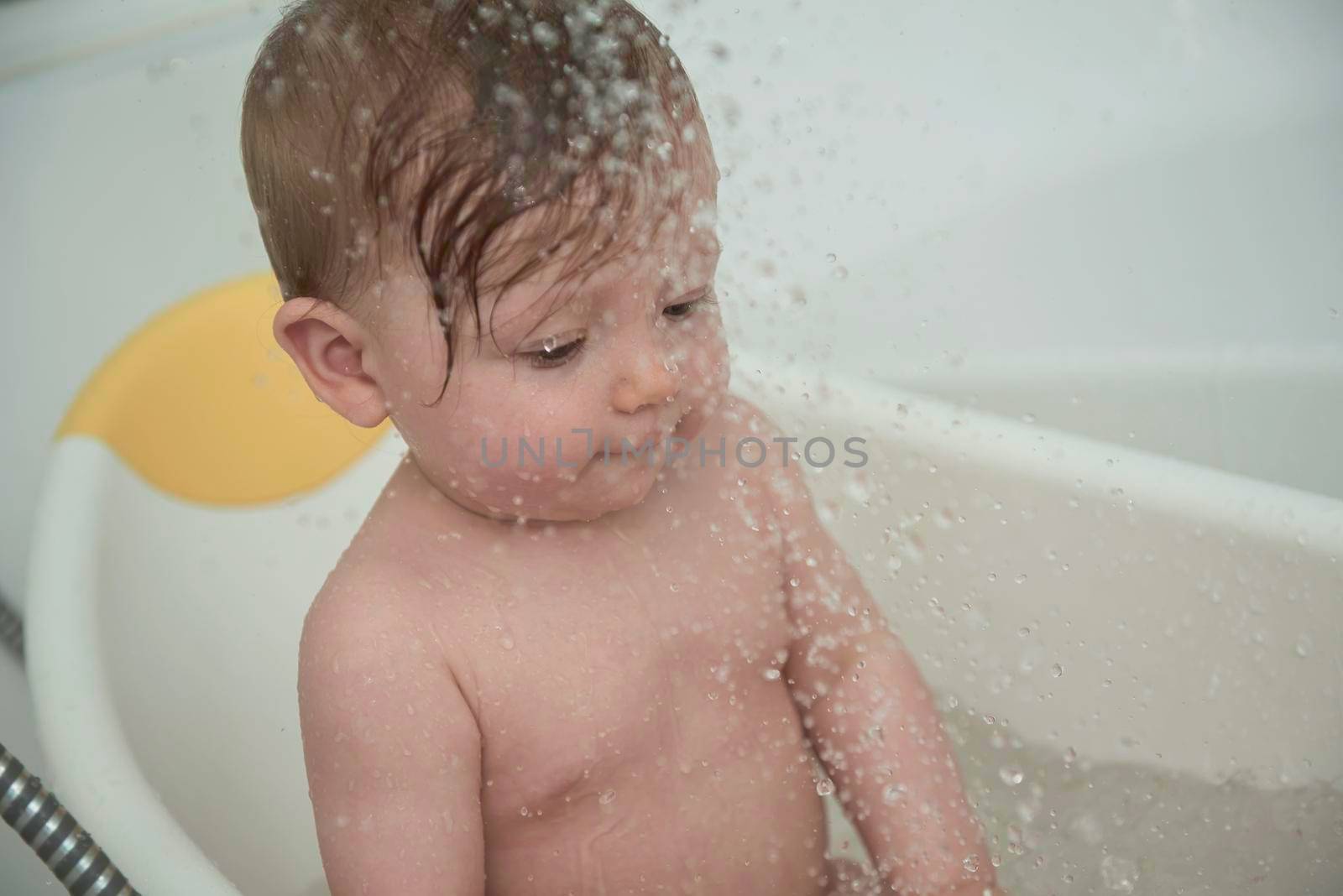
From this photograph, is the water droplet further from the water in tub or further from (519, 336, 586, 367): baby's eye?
(519, 336, 586, 367): baby's eye

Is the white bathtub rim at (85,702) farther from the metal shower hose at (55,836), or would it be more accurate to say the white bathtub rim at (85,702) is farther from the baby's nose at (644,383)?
the baby's nose at (644,383)

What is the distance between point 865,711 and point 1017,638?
250 millimetres

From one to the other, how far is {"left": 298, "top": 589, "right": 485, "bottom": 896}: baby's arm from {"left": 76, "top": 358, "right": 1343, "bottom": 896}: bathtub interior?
0.19 metres

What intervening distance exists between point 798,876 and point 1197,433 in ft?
1.80

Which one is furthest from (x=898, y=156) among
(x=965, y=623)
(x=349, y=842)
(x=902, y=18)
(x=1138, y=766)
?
(x=349, y=842)

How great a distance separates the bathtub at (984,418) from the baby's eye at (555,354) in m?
0.28

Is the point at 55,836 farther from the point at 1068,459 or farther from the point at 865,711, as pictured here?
the point at 1068,459

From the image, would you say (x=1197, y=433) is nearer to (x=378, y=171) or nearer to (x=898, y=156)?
(x=898, y=156)

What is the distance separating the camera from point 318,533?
1047 millimetres

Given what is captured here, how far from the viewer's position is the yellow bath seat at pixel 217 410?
3.00ft

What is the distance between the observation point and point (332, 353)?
0.60 metres

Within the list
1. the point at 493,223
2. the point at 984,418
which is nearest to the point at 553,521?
the point at 493,223

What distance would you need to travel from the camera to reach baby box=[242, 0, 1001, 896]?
1.73 feet

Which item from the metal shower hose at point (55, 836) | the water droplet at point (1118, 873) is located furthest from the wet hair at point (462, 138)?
the water droplet at point (1118, 873)
